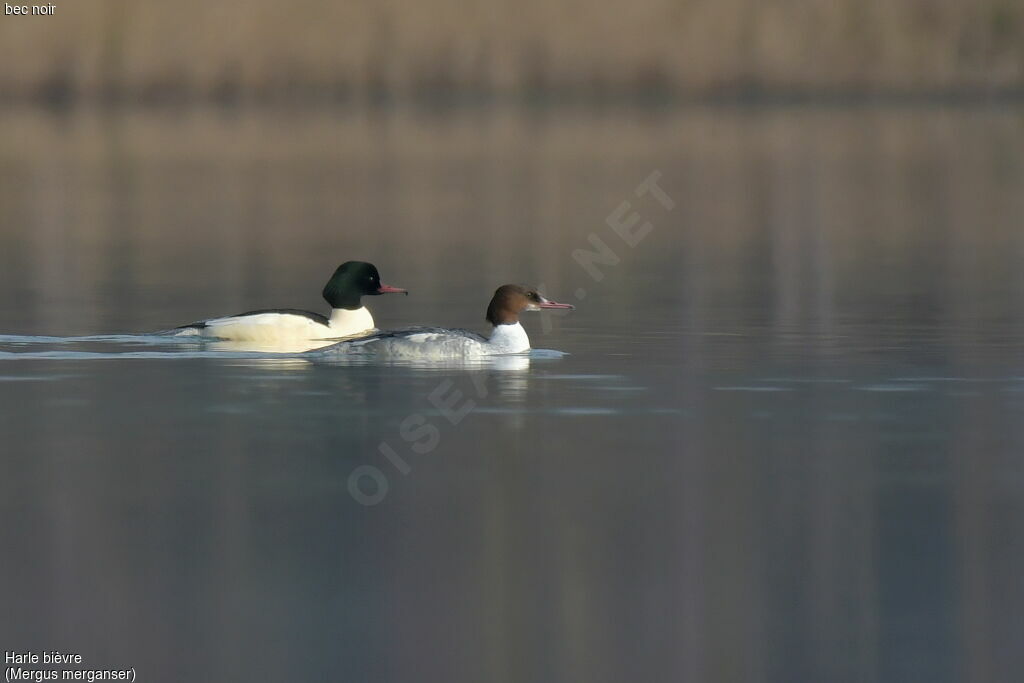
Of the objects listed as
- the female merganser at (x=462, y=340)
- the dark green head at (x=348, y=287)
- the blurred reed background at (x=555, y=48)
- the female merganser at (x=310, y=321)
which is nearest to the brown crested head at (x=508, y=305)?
the female merganser at (x=462, y=340)

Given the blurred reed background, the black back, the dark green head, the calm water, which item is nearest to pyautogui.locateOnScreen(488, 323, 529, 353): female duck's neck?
the calm water

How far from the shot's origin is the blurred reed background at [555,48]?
Answer: 92750mm

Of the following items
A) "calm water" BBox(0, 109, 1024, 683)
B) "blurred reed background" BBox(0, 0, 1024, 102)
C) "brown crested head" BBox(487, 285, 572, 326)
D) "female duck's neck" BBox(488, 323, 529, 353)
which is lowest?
"calm water" BBox(0, 109, 1024, 683)

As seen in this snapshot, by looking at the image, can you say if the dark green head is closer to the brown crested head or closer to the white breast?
the white breast

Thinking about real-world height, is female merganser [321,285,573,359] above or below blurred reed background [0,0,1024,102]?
below

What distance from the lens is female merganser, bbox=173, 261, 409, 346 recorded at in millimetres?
18047

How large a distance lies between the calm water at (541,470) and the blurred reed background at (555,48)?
6417 cm

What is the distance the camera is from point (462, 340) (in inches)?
657

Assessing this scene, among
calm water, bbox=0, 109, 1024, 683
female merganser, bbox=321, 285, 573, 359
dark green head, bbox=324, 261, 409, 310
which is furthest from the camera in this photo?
dark green head, bbox=324, 261, 409, 310

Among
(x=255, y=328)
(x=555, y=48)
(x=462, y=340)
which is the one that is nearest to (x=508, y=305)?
(x=462, y=340)

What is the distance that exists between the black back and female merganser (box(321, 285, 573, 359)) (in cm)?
187

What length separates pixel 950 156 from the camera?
2076 inches

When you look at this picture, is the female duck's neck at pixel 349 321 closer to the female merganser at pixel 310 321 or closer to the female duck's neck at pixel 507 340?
the female merganser at pixel 310 321

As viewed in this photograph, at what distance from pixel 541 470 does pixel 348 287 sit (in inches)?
291
